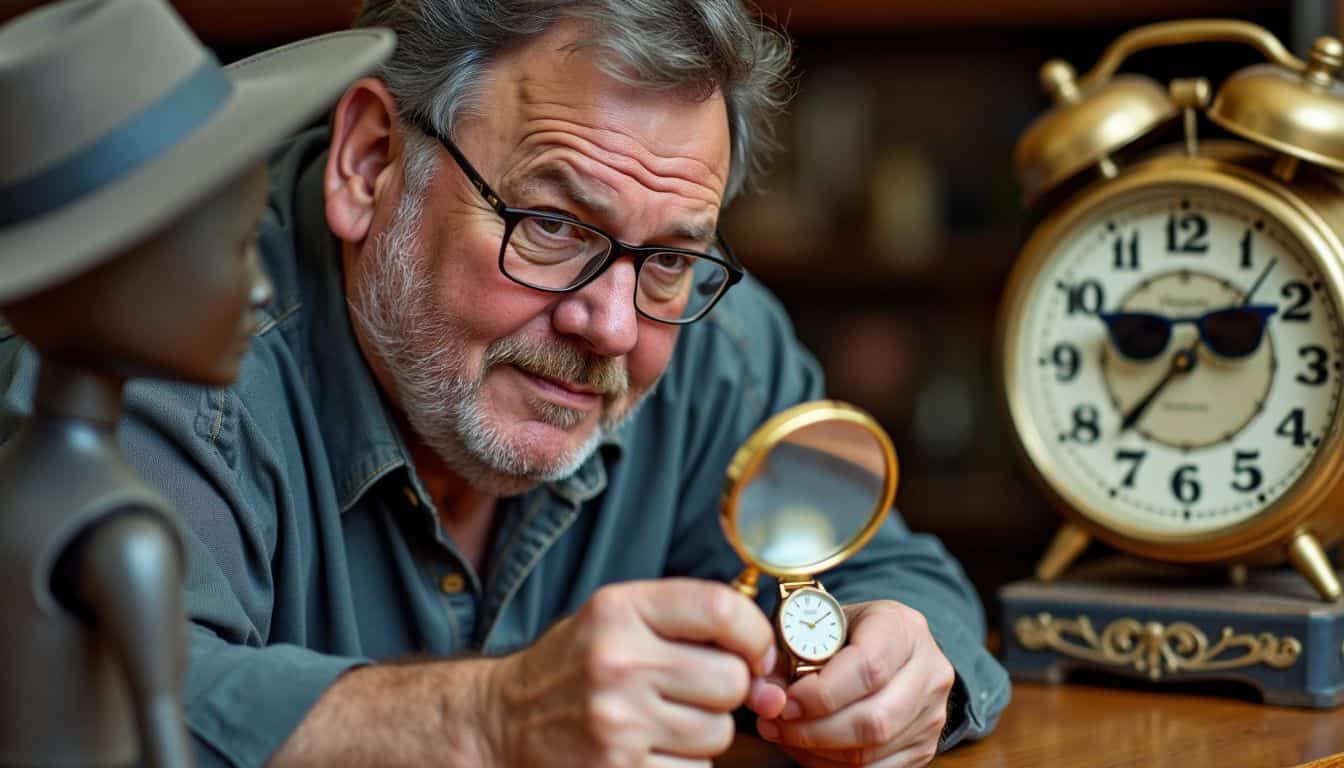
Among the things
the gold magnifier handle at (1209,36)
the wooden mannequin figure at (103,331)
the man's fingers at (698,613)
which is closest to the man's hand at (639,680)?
the man's fingers at (698,613)

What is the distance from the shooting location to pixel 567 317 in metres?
1.31

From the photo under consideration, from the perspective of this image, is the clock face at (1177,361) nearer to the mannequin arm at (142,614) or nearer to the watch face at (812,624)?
the watch face at (812,624)

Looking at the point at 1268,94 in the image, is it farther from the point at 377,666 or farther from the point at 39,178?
the point at 39,178

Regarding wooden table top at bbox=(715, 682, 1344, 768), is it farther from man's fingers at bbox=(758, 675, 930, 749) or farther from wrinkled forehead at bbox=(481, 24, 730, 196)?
wrinkled forehead at bbox=(481, 24, 730, 196)

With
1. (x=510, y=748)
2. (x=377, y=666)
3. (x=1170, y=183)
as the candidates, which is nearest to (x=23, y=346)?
(x=377, y=666)

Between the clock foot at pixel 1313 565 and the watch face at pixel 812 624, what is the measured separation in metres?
0.62

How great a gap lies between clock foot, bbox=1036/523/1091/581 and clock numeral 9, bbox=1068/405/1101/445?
10 centimetres

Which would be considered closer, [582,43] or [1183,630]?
[582,43]

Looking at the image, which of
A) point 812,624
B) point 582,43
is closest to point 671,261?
point 582,43

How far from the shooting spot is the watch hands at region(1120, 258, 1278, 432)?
150 cm

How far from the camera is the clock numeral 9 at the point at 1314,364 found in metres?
1.47

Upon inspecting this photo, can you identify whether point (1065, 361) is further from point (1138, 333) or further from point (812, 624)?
point (812, 624)

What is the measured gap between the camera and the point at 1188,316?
1.52 m

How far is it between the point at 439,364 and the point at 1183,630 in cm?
77
